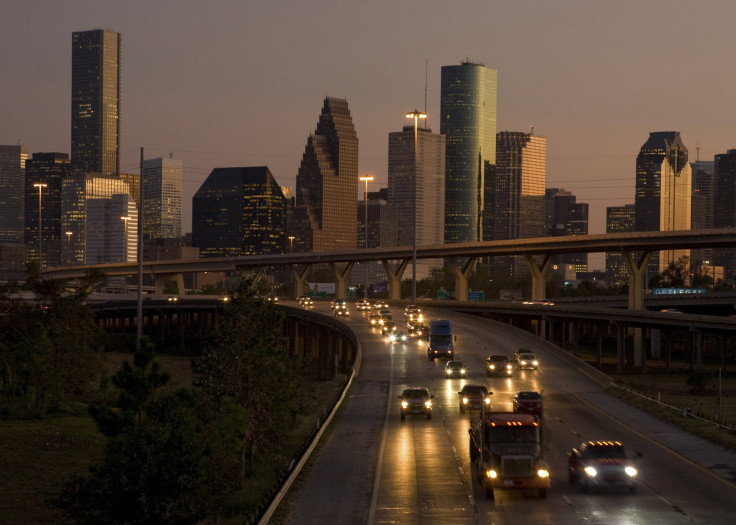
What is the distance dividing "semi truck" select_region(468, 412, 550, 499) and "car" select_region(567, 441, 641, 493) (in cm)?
157

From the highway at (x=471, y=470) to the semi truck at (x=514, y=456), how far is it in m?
0.56

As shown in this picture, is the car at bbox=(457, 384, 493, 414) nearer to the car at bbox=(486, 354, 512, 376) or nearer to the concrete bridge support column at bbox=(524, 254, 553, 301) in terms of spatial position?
the car at bbox=(486, 354, 512, 376)

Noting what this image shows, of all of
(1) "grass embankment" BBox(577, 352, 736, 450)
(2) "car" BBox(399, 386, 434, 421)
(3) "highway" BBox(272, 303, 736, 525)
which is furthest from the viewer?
(2) "car" BBox(399, 386, 434, 421)

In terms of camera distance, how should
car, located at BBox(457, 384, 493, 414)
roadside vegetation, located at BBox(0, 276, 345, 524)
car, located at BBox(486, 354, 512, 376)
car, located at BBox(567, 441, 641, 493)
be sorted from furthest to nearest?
car, located at BBox(486, 354, 512, 376)
car, located at BBox(457, 384, 493, 414)
car, located at BBox(567, 441, 641, 493)
roadside vegetation, located at BBox(0, 276, 345, 524)

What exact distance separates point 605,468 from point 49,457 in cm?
2872

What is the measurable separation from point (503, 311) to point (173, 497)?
11145 centimetres

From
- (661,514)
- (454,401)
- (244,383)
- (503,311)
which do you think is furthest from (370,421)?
(503,311)

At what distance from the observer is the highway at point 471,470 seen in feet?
97.1

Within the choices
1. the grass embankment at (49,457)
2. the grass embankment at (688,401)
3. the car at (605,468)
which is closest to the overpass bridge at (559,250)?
the grass embankment at (688,401)

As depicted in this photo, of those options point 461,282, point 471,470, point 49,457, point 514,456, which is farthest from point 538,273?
point 514,456

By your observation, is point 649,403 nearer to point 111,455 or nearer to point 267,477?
point 267,477

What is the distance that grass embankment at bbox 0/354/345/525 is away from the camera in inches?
1580

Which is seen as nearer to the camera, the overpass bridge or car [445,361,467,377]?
car [445,361,467,377]

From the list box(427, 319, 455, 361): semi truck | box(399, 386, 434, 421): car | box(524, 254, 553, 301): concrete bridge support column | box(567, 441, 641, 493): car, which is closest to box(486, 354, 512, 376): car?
box(427, 319, 455, 361): semi truck
